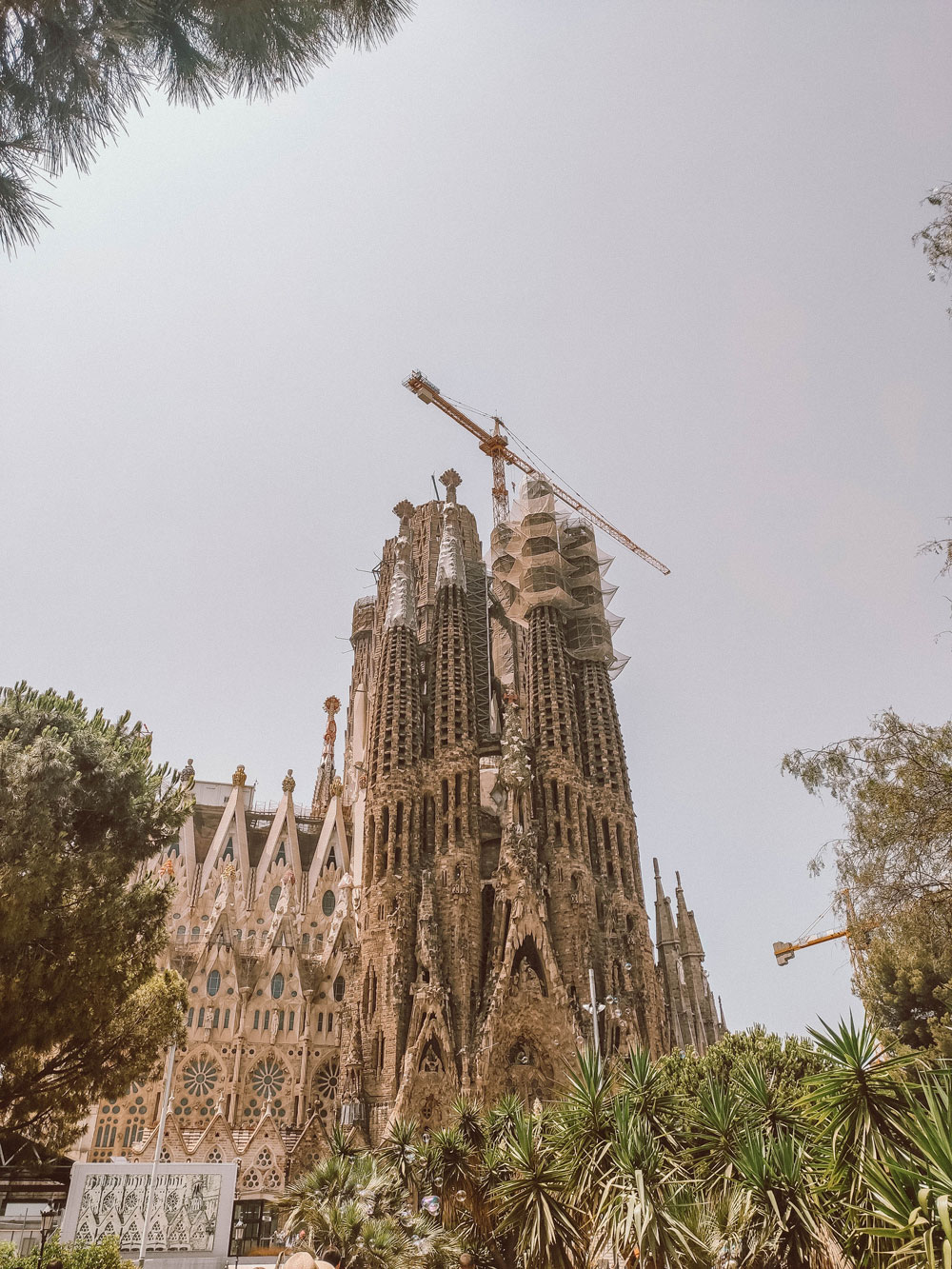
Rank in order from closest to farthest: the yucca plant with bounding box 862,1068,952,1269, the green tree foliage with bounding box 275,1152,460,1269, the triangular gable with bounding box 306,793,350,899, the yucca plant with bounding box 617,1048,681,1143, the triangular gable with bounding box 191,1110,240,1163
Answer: the yucca plant with bounding box 862,1068,952,1269, the yucca plant with bounding box 617,1048,681,1143, the green tree foliage with bounding box 275,1152,460,1269, the triangular gable with bounding box 191,1110,240,1163, the triangular gable with bounding box 306,793,350,899

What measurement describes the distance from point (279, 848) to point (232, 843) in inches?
104

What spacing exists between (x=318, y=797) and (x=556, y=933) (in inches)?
1284

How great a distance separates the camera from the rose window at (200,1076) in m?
41.9

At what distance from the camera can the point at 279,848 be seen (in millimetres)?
52250

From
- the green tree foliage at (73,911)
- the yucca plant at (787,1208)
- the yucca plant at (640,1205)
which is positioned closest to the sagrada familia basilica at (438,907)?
the green tree foliage at (73,911)

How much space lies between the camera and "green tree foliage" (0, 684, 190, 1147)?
14.4 m

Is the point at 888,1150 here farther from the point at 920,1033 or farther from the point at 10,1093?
the point at 920,1033

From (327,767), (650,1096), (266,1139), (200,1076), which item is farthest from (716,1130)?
(327,767)

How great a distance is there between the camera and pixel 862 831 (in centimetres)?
1201

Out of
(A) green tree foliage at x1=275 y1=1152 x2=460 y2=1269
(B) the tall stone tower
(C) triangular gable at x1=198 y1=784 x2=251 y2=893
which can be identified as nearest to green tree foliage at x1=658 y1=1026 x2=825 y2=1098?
(A) green tree foliage at x1=275 y1=1152 x2=460 y2=1269

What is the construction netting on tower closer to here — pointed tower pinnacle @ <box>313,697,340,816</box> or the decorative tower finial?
the decorative tower finial

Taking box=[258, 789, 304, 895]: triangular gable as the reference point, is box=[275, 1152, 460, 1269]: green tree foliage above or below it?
below

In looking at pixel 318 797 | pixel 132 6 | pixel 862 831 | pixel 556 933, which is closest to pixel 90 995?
pixel 862 831

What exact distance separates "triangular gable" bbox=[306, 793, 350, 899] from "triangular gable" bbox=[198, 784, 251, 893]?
11.8 ft
